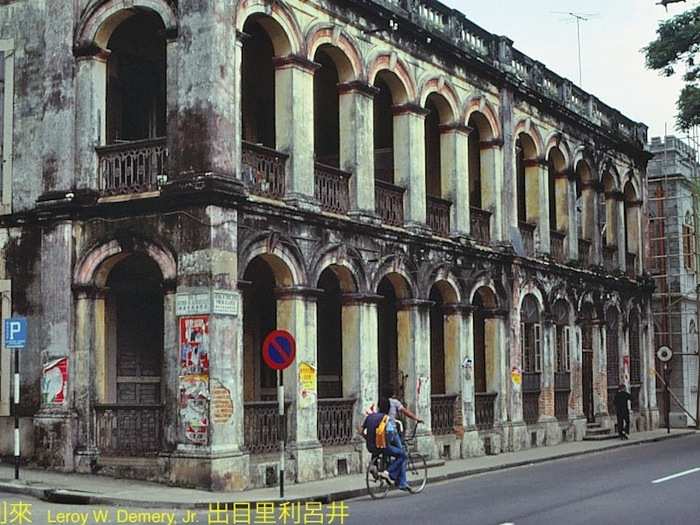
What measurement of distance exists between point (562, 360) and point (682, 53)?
360 inches

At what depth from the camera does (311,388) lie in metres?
21.0

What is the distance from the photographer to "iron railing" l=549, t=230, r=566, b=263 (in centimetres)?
3216

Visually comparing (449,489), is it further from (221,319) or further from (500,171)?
(500,171)

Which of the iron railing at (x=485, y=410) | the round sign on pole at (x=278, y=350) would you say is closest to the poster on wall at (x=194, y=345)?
the round sign on pole at (x=278, y=350)

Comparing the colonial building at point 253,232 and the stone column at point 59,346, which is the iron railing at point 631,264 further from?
the stone column at point 59,346

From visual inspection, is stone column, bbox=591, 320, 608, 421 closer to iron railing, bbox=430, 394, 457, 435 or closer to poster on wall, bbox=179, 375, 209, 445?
iron railing, bbox=430, 394, 457, 435

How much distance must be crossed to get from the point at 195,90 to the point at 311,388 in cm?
589

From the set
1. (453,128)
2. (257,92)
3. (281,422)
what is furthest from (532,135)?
(281,422)

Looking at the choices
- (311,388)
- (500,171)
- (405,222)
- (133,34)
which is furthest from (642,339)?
(133,34)

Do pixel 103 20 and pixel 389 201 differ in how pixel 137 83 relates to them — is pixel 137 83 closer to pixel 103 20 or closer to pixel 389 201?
pixel 103 20

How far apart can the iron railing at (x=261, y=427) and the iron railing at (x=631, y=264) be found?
2028 cm

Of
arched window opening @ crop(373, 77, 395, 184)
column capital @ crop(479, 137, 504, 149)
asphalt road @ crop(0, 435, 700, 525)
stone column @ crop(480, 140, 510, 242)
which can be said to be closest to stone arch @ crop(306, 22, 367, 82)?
arched window opening @ crop(373, 77, 395, 184)

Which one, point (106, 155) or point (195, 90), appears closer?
point (195, 90)

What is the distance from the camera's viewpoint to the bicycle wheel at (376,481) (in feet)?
58.1
